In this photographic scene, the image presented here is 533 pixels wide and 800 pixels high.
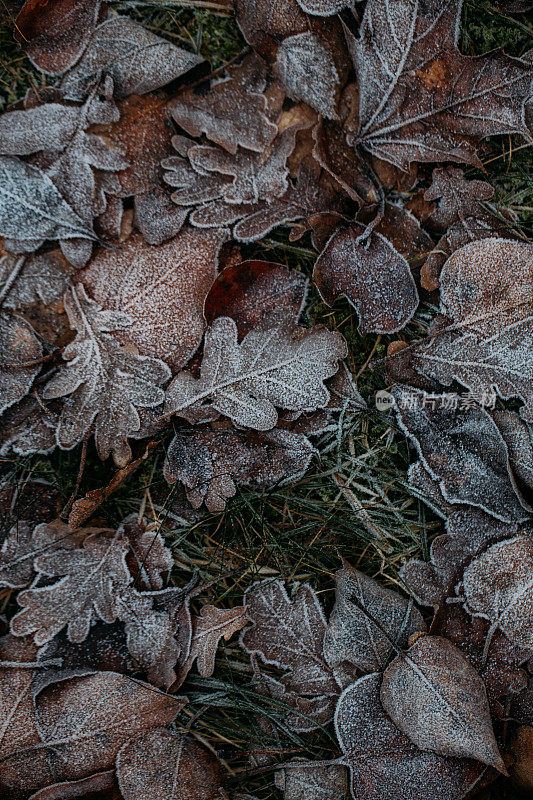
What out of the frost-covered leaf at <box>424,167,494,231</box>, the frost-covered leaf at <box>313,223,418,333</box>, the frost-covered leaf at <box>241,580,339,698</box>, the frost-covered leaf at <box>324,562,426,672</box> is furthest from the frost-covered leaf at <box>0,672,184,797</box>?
the frost-covered leaf at <box>424,167,494,231</box>

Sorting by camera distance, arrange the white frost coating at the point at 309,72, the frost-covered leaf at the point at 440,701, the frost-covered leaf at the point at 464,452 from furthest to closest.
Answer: the frost-covered leaf at the point at 464,452 < the white frost coating at the point at 309,72 < the frost-covered leaf at the point at 440,701

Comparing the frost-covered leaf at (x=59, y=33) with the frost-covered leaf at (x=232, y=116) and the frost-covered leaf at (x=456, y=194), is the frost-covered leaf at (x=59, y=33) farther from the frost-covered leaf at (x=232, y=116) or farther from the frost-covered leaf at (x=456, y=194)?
the frost-covered leaf at (x=456, y=194)

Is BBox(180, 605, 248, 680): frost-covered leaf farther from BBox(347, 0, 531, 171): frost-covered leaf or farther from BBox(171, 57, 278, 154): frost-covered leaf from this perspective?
BBox(347, 0, 531, 171): frost-covered leaf

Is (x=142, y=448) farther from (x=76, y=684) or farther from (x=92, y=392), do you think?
(x=76, y=684)

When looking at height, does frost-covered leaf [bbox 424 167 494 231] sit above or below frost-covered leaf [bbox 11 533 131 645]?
above

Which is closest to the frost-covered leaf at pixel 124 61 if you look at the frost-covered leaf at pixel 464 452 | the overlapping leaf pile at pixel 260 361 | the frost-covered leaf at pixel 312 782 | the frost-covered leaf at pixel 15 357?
the overlapping leaf pile at pixel 260 361

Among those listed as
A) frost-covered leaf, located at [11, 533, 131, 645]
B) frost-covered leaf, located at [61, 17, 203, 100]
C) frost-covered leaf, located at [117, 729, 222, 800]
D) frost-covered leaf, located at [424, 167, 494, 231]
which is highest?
frost-covered leaf, located at [61, 17, 203, 100]

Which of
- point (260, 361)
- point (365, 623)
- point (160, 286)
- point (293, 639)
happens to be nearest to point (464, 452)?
point (365, 623)
